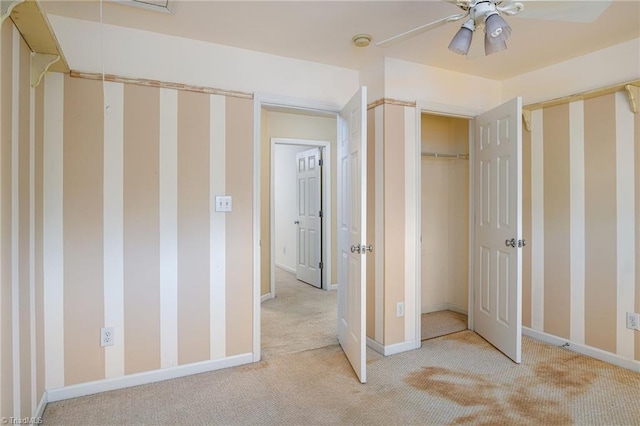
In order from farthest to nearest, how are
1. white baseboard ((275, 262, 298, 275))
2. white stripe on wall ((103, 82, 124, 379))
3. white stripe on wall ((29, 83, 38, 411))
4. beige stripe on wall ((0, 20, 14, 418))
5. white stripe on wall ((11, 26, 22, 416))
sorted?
white baseboard ((275, 262, 298, 275)) → white stripe on wall ((103, 82, 124, 379)) → white stripe on wall ((29, 83, 38, 411)) → white stripe on wall ((11, 26, 22, 416)) → beige stripe on wall ((0, 20, 14, 418))

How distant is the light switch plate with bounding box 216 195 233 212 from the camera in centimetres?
255

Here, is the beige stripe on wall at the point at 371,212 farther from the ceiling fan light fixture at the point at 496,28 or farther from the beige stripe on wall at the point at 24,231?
the beige stripe on wall at the point at 24,231

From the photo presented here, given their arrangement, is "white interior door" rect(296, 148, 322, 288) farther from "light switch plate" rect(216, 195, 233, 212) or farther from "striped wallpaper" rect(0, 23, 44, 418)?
"striped wallpaper" rect(0, 23, 44, 418)

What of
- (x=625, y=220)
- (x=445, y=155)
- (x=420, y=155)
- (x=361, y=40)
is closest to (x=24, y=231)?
(x=361, y=40)

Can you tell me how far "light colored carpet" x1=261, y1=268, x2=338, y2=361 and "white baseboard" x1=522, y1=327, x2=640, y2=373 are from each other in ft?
5.86

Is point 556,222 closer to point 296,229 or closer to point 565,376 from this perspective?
point 565,376

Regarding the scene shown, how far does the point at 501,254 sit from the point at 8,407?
125 inches

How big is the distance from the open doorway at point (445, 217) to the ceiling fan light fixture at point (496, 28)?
215cm

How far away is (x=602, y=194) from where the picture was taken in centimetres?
269

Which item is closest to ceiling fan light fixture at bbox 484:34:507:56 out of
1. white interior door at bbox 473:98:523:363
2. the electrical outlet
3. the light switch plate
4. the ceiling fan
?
the ceiling fan

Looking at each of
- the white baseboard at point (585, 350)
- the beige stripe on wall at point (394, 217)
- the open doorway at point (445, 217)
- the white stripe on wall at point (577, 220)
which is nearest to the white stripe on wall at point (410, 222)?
the beige stripe on wall at point (394, 217)

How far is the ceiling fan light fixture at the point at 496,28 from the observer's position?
157cm

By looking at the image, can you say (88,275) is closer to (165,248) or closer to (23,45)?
(165,248)

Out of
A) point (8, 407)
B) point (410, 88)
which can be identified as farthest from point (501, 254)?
point (8, 407)
